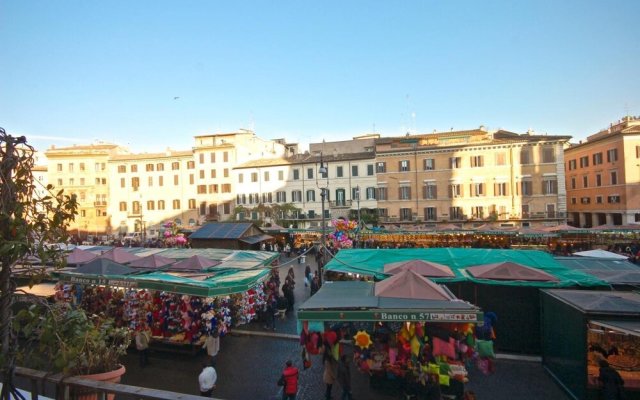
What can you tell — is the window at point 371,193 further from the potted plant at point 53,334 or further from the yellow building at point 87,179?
the potted plant at point 53,334

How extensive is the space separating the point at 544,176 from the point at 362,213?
17.9m

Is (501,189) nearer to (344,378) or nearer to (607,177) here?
(607,177)

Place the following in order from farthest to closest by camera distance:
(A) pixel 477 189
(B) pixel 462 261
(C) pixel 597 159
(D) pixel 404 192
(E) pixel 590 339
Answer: (D) pixel 404 192 < (C) pixel 597 159 < (A) pixel 477 189 < (B) pixel 462 261 < (E) pixel 590 339

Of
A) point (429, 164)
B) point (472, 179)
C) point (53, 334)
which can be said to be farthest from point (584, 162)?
point (53, 334)

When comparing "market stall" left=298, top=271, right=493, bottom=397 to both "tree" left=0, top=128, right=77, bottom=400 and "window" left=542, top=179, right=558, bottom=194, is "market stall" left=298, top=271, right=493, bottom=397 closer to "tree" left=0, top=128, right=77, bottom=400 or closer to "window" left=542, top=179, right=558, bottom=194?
"tree" left=0, top=128, right=77, bottom=400

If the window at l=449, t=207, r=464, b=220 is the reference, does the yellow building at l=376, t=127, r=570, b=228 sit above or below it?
above

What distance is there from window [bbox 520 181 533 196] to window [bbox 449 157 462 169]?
609 centimetres

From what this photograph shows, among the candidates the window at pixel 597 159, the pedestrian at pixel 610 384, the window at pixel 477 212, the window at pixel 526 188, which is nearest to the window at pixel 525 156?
the window at pixel 526 188

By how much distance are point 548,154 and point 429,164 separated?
11008 mm

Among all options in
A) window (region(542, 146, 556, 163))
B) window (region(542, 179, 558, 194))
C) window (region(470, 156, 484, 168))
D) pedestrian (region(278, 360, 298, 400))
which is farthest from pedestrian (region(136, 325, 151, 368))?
window (region(542, 146, 556, 163))

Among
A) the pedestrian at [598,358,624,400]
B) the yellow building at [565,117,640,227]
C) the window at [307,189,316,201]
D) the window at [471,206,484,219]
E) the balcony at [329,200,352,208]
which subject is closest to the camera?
the pedestrian at [598,358,624,400]

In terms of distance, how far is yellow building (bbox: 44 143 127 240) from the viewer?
57.2m

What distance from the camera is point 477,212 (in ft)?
135

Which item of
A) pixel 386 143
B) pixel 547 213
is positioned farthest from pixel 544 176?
pixel 386 143
